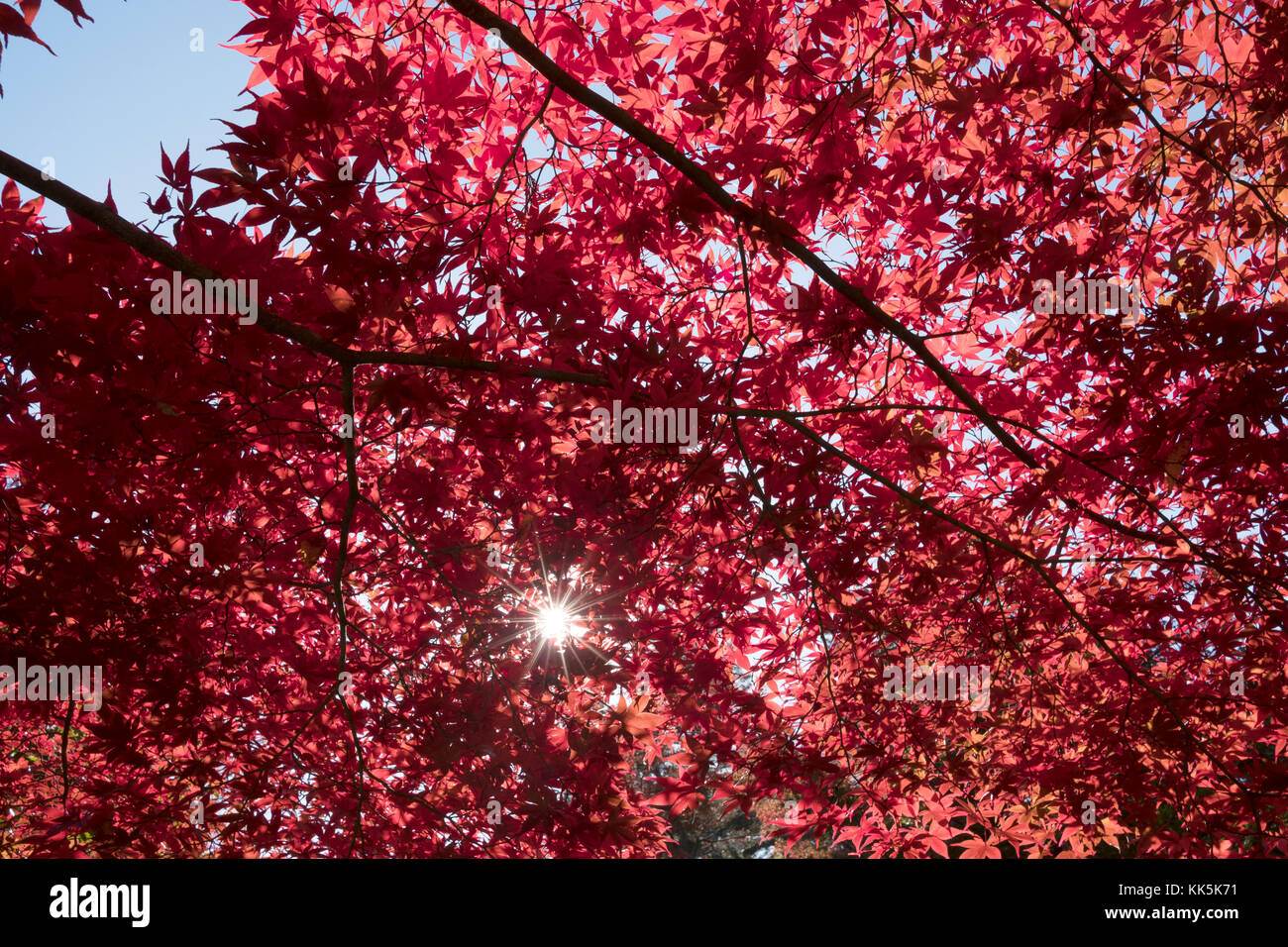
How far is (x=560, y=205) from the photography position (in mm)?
3635

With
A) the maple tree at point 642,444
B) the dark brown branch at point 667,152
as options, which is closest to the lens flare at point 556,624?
the maple tree at point 642,444

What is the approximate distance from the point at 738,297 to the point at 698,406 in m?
1.43

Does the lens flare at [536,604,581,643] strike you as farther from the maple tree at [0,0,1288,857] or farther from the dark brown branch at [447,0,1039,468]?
the dark brown branch at [447,0,1039,468]

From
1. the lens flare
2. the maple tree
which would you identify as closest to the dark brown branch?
the maple tree

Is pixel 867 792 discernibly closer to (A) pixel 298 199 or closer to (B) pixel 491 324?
(B) pixel 491 324

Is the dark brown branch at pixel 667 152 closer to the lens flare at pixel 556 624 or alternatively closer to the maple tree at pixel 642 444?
the maple tree at pixel 642 444

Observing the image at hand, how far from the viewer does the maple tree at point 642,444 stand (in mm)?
2748

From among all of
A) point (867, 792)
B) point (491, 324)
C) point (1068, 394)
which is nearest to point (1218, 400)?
point (1068, 394)

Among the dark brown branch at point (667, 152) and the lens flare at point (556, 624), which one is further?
the lens flare at point (556, 624)

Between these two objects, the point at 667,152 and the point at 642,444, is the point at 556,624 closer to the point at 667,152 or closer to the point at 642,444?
the point at 642,444

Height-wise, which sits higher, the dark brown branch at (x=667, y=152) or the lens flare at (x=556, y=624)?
the dark brown branch at (x=667, y=152)

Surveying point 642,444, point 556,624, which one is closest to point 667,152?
point 642,444

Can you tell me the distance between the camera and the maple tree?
2.75 m

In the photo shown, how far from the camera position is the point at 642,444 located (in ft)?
10.7
